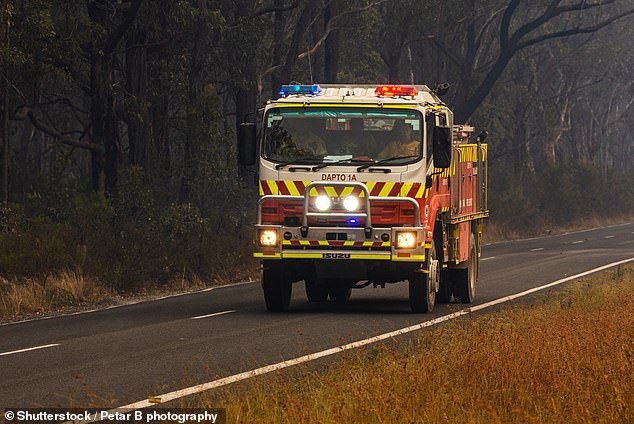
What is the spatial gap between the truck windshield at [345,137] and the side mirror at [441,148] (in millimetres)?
219

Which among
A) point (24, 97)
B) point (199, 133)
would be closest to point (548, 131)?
point (199, 133)

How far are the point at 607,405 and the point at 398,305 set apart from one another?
11.7 meters

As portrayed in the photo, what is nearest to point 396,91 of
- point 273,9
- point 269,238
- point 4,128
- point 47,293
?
point 269,238

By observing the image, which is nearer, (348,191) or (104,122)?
(348,191)

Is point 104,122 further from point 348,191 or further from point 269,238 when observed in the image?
point 348,191

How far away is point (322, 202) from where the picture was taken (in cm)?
1839

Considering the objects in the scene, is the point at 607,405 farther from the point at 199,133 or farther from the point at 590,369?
the point at 199,133

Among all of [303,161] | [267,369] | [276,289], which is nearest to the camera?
[267,369]

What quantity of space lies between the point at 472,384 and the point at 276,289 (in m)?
8.85

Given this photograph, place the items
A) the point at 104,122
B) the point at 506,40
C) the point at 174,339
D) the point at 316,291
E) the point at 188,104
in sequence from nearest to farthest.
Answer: the point at 174,339 < the point at 316,291 < the point at 104,122 < the point at 188,104 < the point at 506,40

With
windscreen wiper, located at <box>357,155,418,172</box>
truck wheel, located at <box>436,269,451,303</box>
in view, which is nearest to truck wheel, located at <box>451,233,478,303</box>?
truck wheel, located at <box>436,269,451,303</box>

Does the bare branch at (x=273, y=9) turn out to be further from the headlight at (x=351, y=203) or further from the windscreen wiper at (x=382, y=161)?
the headlight at (x=351, y=203)

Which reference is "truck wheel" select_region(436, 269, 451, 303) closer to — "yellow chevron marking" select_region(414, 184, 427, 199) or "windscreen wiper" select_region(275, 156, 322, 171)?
"yellow chevron marking" select_region(414, 184, 427, 199)

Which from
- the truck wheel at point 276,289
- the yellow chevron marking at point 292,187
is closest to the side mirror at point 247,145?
the yellow chevron marking at point 292,187
